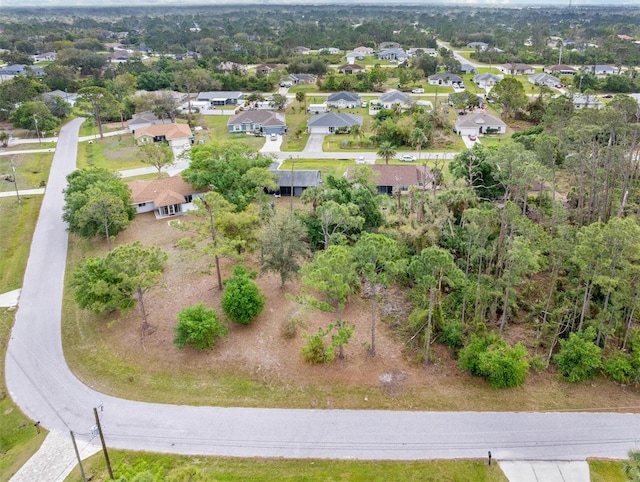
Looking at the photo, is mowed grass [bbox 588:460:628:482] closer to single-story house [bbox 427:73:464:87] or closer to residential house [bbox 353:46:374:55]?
single-story house [bbox 427:73:464:87]

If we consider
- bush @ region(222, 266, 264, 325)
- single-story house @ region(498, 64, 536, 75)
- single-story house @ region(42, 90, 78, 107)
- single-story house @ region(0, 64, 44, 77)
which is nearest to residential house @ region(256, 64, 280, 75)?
single-story house @ region(42, 90, 78, 107)

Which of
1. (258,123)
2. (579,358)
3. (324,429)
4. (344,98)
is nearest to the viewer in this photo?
(324,429)

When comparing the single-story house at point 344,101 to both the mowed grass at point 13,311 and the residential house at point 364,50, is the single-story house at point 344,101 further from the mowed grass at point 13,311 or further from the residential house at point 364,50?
the residential house at point 364,50

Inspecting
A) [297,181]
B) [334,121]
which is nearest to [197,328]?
[297,181]

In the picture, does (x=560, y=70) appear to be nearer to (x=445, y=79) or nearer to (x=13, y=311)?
(x=445, y=79)

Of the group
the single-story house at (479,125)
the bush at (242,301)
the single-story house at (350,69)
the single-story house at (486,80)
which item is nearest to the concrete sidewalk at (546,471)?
the bush at (242,301)

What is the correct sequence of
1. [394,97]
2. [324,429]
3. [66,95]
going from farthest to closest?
[66,95]
[394,97]
[324,429]

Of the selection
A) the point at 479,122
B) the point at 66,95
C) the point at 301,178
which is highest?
the point at 66,95
